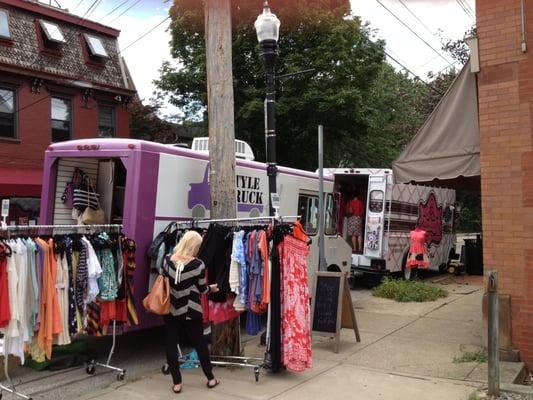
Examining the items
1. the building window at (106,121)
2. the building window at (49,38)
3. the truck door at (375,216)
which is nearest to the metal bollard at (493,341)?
the truck door at (375,216)

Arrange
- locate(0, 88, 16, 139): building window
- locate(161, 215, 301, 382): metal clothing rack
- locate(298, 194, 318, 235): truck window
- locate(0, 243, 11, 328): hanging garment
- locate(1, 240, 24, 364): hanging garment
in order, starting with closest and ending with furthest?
locate(0, 243, 11, 328): hanging garment → locate(1, 240, 24, 364): hanging garment → locate(161, 215, 301, 382): metal clothing rack → locate(298, 194, 318, 235): truck window → locate(0, 88, 16, 139): building window

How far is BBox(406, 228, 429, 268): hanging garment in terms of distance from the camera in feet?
46.1

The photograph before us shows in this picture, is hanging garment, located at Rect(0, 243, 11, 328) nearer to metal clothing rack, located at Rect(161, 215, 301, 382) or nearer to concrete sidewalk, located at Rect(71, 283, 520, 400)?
concrete sidewalk, located at Rect(71, 283, 520, 400)

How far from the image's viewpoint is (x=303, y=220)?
1075cm

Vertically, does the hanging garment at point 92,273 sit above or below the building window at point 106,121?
below

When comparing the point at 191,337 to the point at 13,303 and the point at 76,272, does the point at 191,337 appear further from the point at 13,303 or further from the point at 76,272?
the point at 13,303

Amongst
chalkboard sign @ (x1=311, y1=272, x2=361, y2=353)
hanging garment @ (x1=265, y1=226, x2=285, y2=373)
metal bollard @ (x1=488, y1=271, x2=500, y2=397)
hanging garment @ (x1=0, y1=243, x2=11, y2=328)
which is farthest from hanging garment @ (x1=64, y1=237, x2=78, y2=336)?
metal bollard @ (x1=488, y1=271, x2=500, y2=397)

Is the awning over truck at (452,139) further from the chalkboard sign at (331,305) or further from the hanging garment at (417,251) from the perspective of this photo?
the hanging garment at (417,251)

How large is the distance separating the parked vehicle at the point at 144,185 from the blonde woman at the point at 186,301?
1206 millimetres

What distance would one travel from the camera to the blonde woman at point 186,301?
5703 mm

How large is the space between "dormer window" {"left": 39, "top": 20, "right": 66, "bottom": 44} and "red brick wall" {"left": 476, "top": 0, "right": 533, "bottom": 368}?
583 inches

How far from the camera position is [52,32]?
18047mm

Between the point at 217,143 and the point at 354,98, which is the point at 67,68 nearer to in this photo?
the point at 354,98

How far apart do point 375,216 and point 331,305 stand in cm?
606
